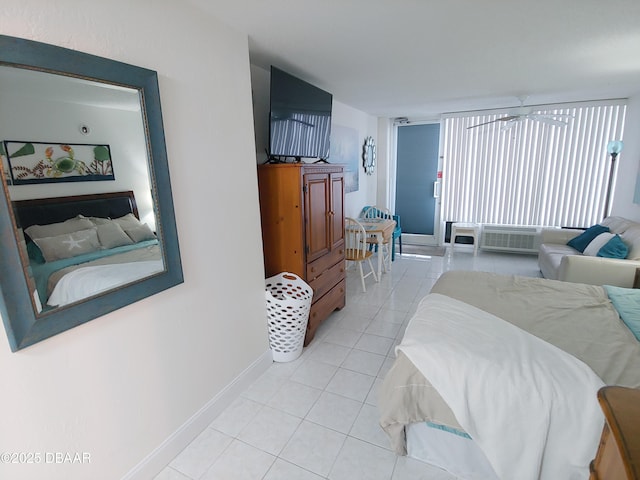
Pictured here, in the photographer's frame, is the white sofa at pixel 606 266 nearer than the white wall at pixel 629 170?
Yes

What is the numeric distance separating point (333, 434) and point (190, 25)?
7.65 ft

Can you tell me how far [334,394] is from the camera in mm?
2121

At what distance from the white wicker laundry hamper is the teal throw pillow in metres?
3.02

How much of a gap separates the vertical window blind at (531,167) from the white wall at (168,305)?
4.39 metres

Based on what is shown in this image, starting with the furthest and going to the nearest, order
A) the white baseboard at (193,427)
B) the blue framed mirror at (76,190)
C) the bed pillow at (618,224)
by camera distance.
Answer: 1. the bed pillow at (618,224)
2. the white baseboard at (193,427)
3. the blue framed mirror at (76,190)

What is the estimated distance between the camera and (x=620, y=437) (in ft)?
2.16

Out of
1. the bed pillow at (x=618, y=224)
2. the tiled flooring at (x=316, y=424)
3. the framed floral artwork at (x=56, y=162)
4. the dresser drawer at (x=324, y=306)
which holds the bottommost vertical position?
the tiled flooring at (x=316, y=424)

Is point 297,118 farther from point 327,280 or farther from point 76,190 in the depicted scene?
point 76,190

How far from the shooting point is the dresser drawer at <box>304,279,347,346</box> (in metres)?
2.71

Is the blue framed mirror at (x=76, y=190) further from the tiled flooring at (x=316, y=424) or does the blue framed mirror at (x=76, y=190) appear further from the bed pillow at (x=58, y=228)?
the tiled flooring at (x=316, y=424)

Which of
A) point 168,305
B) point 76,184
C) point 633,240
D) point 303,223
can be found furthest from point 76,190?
point 633,240

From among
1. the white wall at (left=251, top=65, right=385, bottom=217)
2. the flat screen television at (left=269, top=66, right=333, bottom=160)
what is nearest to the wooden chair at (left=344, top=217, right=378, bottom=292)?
the white wall at (left=251, top=65, right=385, bottom=217)

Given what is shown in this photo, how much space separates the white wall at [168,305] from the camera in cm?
114

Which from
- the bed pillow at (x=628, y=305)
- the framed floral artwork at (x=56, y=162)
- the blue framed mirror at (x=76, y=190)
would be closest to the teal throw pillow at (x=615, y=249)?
the bed pillow at (x=628, y=305)
